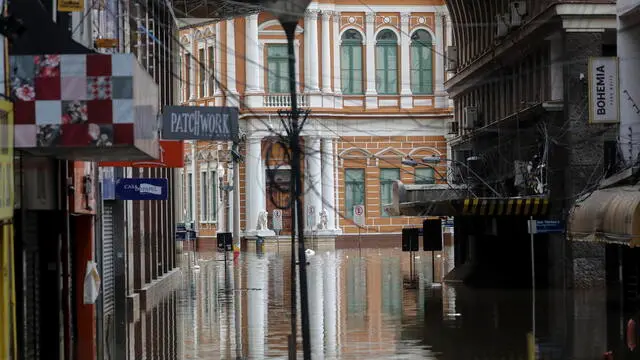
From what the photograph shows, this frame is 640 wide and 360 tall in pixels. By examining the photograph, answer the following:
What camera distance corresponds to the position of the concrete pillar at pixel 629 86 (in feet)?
92.1

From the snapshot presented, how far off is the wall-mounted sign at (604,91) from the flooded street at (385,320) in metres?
4.39

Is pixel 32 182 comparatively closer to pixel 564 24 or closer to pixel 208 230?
pixel 564 24

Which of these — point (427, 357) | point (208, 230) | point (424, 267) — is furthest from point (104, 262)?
point (208, 230)

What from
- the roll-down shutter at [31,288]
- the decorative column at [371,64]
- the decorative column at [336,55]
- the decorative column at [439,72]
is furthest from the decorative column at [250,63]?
the roll-down shutter at [31,288]

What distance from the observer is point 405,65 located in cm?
7394

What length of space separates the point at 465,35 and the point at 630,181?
1832 centimetres

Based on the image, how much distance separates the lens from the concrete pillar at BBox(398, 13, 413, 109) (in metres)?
73.5

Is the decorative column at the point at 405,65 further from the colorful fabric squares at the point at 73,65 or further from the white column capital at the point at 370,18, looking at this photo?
the colorful fabric squares at the point at 73,65

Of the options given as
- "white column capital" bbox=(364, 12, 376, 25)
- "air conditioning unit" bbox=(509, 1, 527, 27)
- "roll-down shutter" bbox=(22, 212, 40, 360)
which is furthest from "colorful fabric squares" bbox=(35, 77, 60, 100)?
"white column capital" bbox=(364, 12, 376, 25)

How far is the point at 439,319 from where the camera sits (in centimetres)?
2808

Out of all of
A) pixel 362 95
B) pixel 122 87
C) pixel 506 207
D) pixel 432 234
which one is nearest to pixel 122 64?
pixel 122 87

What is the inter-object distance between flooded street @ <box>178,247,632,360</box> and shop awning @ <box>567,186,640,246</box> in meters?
1.85

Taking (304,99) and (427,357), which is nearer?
(427,357)

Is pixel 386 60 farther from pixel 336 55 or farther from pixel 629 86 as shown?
pixel 629 86
